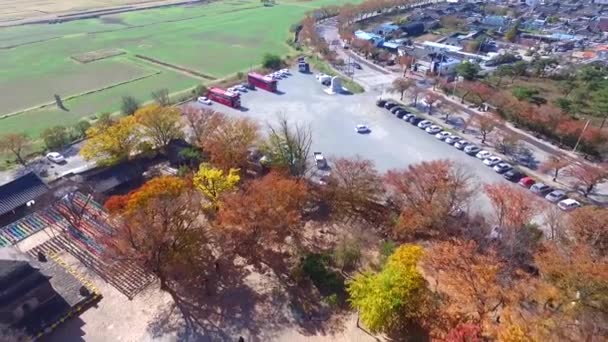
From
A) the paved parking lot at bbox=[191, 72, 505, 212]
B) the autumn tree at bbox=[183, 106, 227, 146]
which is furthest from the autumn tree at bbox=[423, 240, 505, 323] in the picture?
the autumn tree at bbox=[183, 106, 227, 146]

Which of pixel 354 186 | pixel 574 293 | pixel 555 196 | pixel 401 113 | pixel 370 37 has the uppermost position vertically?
pixel 574 293

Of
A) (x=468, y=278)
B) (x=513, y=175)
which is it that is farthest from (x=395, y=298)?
(x=513, y=175)

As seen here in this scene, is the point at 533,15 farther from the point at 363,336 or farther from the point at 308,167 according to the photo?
the point at 363,336

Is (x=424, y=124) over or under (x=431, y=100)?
under

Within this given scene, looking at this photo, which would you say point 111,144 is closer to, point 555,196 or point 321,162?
point 321,162

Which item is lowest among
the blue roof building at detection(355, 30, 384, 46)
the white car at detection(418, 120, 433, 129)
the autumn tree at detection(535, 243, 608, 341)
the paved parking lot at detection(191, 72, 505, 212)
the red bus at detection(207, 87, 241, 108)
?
the paved parking lot at detection(191, 72, 505, 212)

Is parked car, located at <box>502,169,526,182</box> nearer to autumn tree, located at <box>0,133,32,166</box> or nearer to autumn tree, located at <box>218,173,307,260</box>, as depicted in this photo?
autumn tree, located at <box>218,173,307,260</box>

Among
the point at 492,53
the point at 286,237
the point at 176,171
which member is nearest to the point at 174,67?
the point at 176,171

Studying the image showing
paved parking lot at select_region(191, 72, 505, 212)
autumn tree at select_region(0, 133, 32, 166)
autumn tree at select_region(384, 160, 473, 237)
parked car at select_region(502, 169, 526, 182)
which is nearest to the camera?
autumn tree at select_region(384, 160, 473, 237)
